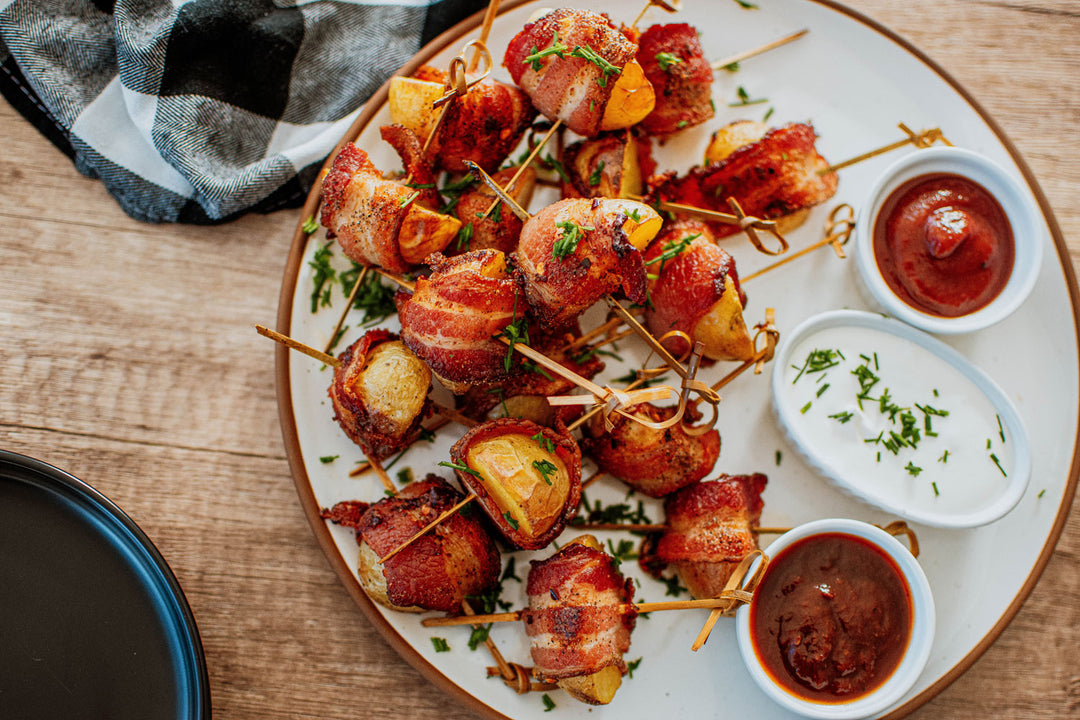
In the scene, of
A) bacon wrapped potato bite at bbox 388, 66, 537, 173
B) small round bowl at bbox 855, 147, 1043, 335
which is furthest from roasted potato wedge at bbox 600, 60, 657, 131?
small round bowl at bbox 855, 147, 1043, 335

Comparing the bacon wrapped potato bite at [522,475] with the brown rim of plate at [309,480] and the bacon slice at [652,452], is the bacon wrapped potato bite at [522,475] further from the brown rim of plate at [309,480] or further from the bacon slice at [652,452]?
the brown rim of plate at [309,480]

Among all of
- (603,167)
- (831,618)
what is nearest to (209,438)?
(603,167)

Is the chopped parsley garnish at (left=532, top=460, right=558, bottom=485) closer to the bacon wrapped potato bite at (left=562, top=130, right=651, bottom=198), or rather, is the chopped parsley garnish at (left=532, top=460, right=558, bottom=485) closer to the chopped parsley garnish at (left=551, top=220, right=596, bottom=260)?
the chopped parsley garnish at (left=551, top=220, right=596, bottom=260)

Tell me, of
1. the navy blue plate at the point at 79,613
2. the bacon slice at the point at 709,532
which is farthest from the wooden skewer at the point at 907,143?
the navy blue plate at the point at 79,613

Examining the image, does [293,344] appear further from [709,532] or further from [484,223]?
[709,532]

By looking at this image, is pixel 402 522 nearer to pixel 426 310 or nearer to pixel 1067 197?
pixel 426 310

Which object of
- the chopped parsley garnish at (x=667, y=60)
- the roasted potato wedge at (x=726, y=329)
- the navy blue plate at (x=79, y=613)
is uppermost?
the chopped parsley garnish at (x=667, y=60)
